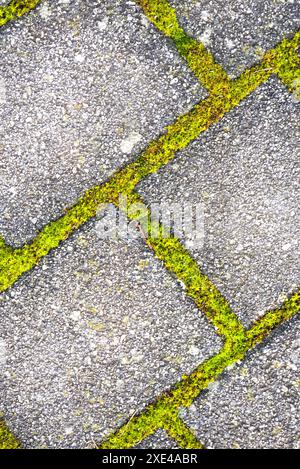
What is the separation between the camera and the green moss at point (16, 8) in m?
1.67

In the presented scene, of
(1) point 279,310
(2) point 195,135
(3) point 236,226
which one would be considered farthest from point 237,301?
(2) point 195,135

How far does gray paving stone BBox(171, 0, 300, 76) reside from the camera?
1.65 meters

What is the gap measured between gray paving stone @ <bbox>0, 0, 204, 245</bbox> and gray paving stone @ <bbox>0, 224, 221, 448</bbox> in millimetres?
196

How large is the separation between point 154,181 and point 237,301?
0.48 m

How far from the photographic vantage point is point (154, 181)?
169cm

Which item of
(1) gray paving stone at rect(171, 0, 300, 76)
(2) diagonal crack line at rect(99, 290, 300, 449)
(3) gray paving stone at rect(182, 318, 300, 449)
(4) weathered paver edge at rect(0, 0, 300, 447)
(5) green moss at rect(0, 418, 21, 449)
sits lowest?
(3) gray paving stone at rect(182, 318, 300, 449)

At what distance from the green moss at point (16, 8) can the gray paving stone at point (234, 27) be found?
47cm

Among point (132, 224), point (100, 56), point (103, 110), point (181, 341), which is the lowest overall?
point (181, 341)


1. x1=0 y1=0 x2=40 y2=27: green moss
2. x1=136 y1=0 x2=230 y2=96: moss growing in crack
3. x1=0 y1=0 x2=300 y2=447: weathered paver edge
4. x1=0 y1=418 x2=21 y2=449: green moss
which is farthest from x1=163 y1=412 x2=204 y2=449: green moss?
x1=0 y1=0 x2=40 y2=27: green moss

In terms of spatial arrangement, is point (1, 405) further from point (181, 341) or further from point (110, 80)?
point (110, 80)

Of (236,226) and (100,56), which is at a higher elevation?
(100,56)

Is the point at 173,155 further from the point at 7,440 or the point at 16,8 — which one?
the point at 7,440

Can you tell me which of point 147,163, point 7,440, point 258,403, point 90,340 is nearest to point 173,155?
point 147,163

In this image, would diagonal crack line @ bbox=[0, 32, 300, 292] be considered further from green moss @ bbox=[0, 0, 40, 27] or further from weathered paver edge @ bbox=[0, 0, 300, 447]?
green moss @ bbox=[0, 0, 40, 27]
